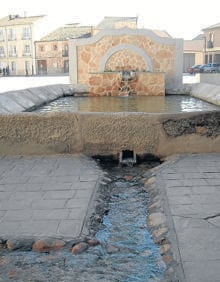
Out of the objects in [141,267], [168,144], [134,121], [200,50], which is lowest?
[141,267]

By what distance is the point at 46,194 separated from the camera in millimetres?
3859

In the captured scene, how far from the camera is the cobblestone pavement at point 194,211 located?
2469mm

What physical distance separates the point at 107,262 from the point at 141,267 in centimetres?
25

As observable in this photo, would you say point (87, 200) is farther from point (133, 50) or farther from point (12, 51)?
point (12, 51)

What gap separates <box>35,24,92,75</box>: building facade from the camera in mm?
50875

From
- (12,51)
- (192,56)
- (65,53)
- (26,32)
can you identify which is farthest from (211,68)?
(12,51)

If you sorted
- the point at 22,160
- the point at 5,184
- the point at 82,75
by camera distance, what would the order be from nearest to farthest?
the point at 5,184 → the point at 22,160 → the point at 82,75

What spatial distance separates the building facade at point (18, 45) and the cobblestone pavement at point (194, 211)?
4908 centimetres

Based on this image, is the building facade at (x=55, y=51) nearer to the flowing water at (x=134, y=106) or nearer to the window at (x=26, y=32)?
the window at (x=26, y=32)

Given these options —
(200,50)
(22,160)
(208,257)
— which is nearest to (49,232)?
(208,257)

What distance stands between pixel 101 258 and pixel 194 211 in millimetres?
1074

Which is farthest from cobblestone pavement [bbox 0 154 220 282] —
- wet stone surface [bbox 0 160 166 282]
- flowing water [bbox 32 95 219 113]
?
flowing water [bbox 32 95 219 113]

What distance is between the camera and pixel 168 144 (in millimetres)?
5477

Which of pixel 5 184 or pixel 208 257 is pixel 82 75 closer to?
pixel 5 184
